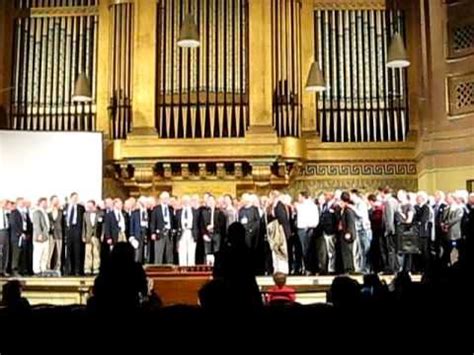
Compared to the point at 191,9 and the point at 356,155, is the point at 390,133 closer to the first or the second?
the point at 356,155

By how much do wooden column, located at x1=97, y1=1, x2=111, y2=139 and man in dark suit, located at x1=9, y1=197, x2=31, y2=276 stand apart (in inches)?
99.6

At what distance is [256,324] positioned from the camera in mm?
2932

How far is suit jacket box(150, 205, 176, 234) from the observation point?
1162 cm

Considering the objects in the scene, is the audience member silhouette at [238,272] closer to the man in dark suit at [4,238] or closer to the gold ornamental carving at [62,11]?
the man in dark suit at [4,238]

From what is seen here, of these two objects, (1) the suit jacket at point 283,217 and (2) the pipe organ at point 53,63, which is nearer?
(1) the suit jacket at point 283,217

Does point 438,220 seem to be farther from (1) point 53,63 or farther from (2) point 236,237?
(2) point 236,237

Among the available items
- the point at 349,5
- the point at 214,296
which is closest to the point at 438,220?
the point at 349,5

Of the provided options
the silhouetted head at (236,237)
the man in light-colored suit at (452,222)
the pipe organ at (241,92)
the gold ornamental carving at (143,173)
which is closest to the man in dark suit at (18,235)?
the pipe organ at (241,92)

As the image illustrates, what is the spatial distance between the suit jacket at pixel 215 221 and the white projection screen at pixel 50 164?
225 centimetres

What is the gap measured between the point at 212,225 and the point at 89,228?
1.81 m

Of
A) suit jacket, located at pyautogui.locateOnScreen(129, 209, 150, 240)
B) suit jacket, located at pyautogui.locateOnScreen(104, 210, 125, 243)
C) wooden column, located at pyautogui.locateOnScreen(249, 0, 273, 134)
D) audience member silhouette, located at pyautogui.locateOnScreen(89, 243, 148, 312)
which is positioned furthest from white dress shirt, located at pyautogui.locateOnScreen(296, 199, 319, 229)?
audience member silhouette, located at pyautogui.locateOnScreen(89, 243, 148, 312)

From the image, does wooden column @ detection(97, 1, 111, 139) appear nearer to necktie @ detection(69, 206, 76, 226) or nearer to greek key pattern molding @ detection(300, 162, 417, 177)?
necktie @ detection(69, 206, 76, 226)

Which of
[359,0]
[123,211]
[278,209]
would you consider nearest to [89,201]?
[123,211]

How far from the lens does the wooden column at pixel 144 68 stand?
1313 cm
